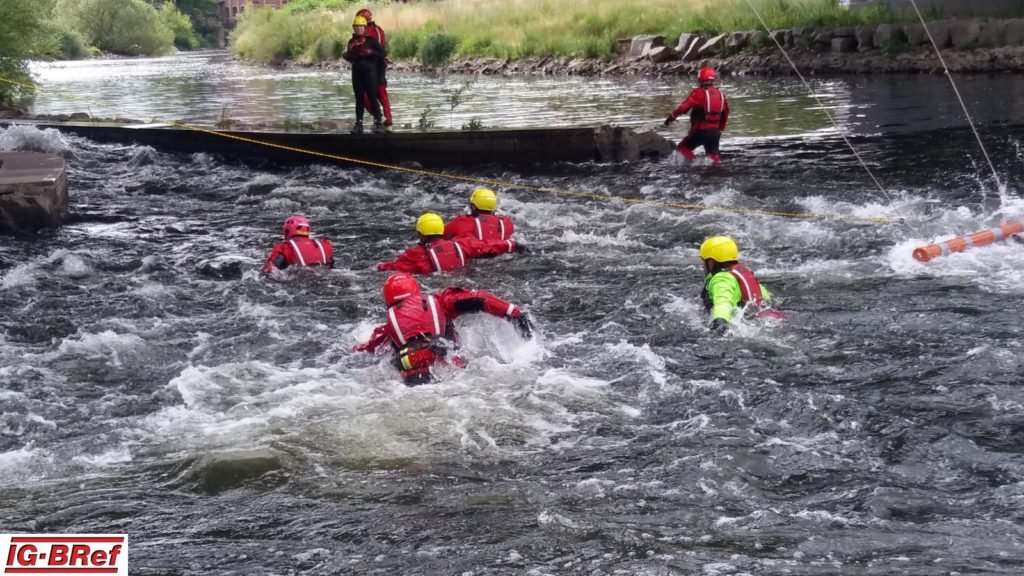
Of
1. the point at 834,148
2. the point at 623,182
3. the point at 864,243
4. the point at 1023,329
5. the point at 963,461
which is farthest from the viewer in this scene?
the point at 834,148

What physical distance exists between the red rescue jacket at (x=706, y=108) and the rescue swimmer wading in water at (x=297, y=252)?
22.9 ft

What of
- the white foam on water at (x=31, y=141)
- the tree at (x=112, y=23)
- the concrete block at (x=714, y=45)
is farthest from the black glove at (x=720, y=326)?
the tree at (x=112, y=23)

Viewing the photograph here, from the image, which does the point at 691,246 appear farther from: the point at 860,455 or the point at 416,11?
the point at 416,11

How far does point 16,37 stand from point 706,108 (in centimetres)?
1559

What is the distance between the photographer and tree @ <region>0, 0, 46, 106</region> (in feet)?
71.5

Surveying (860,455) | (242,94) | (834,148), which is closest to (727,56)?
(242,94)

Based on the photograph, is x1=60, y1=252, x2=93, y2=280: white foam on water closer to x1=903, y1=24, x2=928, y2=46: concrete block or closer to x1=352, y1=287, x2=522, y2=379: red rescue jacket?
x1=352, y1=287, x2=522, y2=379: red rescue jacket

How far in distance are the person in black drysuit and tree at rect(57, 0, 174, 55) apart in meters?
83.4

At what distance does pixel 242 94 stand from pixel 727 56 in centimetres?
1668

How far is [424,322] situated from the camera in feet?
24.4

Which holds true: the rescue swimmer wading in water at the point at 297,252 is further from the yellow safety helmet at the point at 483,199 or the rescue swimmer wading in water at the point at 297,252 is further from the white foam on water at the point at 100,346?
the white foam on water at the point at 100,346

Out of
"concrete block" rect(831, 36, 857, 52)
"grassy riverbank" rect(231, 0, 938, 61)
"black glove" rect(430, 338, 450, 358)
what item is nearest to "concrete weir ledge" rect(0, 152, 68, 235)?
"black glove" rect(430, 338, 450, 358)

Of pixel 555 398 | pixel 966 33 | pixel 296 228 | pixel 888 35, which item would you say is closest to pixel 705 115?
pixel 296 228

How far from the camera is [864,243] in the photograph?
10617 millimetres
